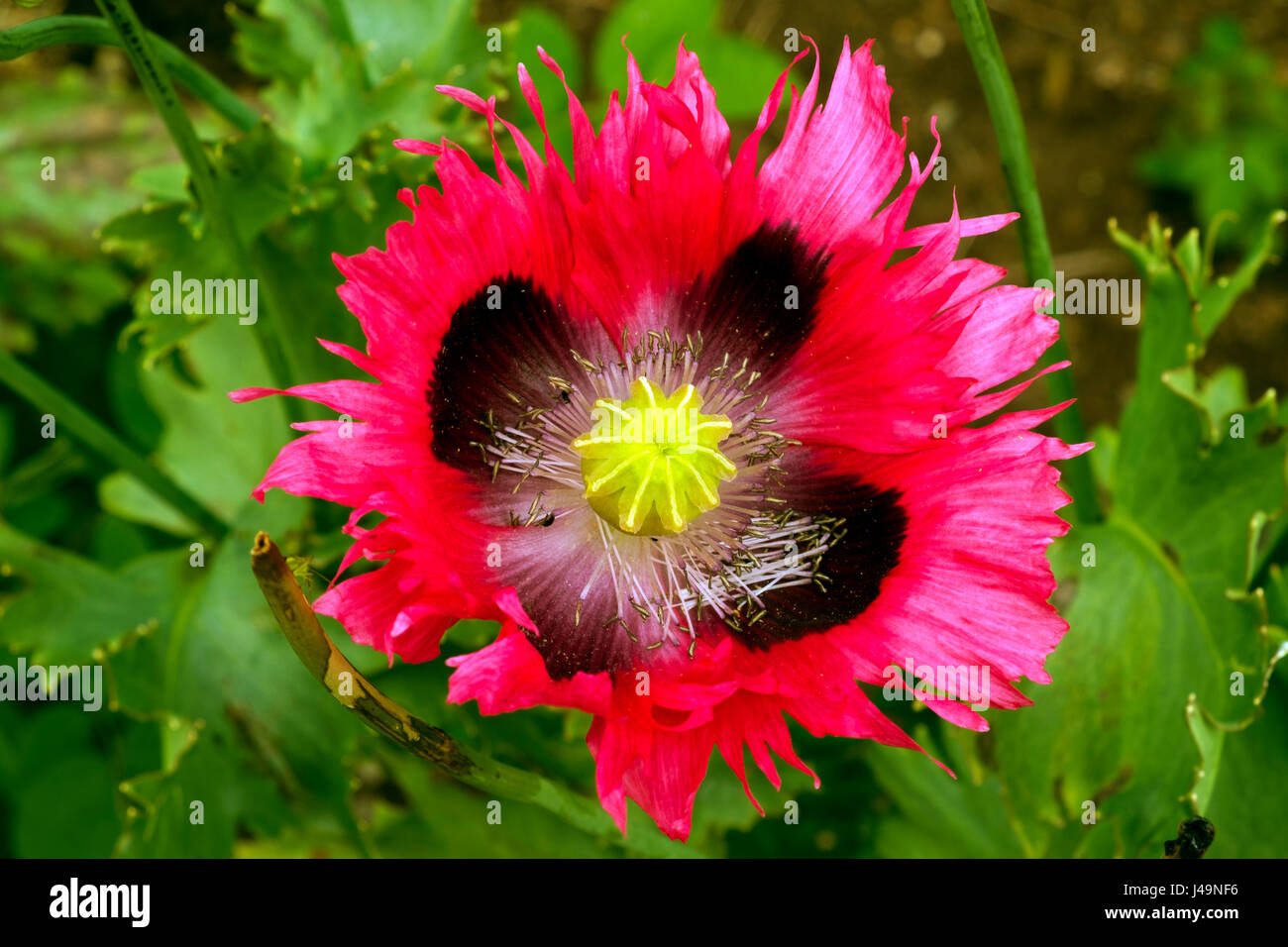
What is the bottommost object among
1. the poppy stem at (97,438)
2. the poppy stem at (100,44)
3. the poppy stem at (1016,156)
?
the poppy stem at (97,438)

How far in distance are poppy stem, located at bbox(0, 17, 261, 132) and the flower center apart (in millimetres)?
692

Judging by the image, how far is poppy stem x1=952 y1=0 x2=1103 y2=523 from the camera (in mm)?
1463

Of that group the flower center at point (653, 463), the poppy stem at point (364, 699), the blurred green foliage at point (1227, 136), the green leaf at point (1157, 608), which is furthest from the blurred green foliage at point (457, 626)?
the blurred green foliage at point (1227, 136)

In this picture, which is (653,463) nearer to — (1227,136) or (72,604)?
(72,604)

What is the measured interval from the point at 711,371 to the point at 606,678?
1.79 ft

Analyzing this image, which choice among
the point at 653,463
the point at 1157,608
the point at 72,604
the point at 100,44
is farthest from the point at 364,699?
the point at 1157,608

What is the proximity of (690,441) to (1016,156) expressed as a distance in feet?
1.78

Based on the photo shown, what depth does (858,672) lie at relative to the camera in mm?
1409

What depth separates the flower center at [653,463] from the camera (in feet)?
5.19

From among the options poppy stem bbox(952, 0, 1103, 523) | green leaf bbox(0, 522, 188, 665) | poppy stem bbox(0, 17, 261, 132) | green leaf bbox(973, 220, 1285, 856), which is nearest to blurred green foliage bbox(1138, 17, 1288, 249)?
green leaf bbox(973, 220, 1285, 856)

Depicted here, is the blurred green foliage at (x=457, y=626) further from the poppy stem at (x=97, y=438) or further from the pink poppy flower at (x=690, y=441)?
the pink poppy flower at (x=690, y=441)

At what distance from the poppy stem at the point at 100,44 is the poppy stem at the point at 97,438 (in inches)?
17.6

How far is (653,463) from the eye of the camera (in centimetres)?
158
